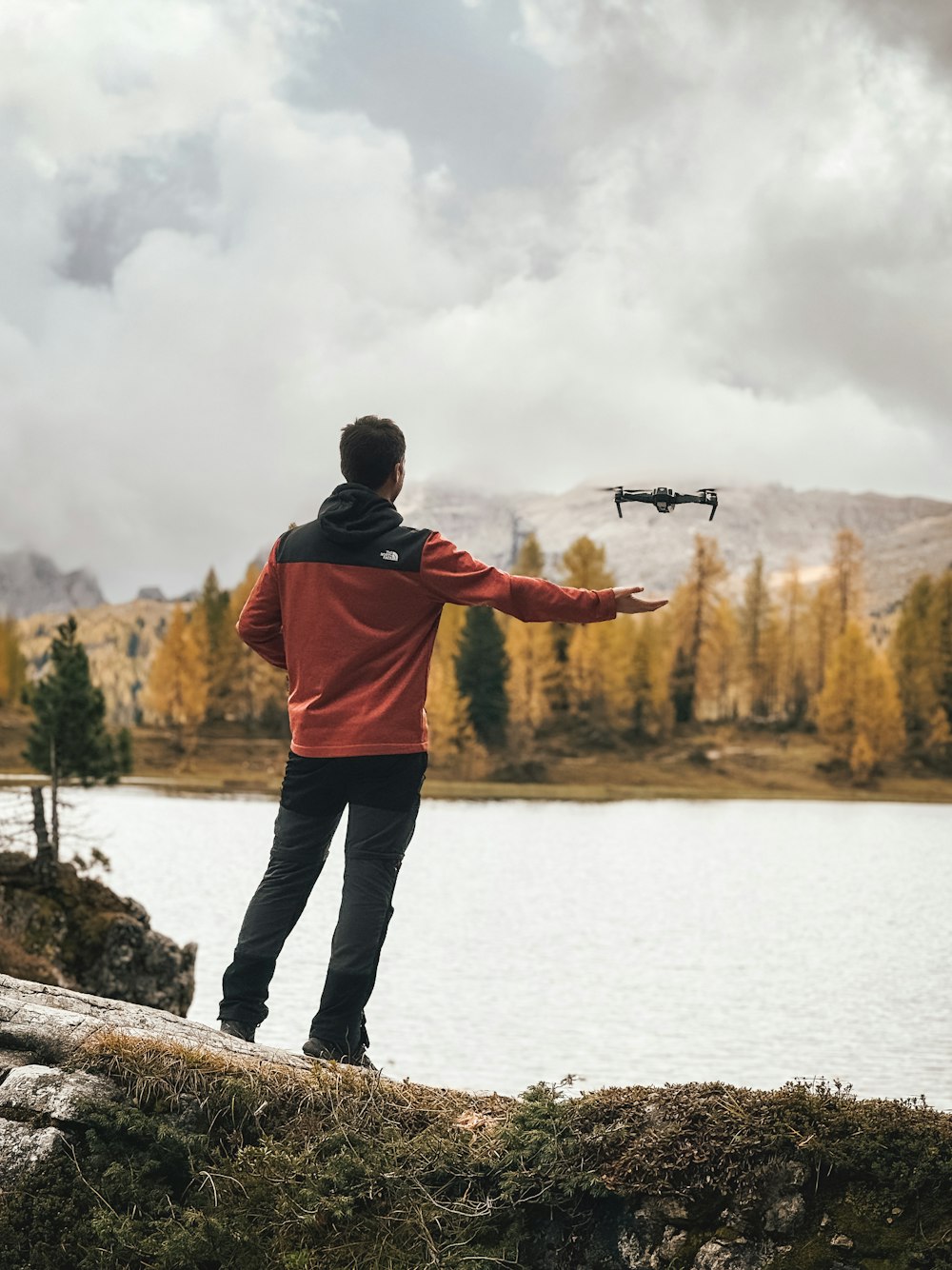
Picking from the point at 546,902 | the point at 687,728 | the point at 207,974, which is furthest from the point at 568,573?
the point at 207,974

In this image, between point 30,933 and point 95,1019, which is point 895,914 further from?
point 95,1019

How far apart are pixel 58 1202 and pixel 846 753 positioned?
242 feet

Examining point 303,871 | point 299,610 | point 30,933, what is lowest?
point 30,933

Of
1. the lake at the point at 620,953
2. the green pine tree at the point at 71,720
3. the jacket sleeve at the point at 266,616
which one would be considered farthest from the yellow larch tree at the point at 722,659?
the jacket sleeve at the point at 266,616

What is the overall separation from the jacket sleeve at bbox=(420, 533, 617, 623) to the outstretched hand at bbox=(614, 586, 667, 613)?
1.0 inches

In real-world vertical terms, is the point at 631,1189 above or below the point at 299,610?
below

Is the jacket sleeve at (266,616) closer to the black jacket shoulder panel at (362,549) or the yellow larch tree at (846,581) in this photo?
the black jacket shoulder panel at (362,549)

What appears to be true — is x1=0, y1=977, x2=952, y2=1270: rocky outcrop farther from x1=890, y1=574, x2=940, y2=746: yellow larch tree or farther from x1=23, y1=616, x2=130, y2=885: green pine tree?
x1=890, y1=574, x2=940, y2=746: yellow larch tree

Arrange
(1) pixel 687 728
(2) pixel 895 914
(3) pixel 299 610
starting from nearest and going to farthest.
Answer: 1. (3) pixel 299 610
2. (2) pixel 895 914
3. (1) pixel 687 728

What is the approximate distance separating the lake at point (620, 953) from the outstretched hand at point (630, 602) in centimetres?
631

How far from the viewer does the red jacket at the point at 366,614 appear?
4.91m

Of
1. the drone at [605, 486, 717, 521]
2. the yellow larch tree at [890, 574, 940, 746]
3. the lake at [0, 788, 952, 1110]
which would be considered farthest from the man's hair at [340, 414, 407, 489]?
the yellow larch tree at [890, 574, 940, 746]

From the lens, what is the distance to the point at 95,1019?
419 cm

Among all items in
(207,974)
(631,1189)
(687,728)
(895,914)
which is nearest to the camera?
(631,1189)
